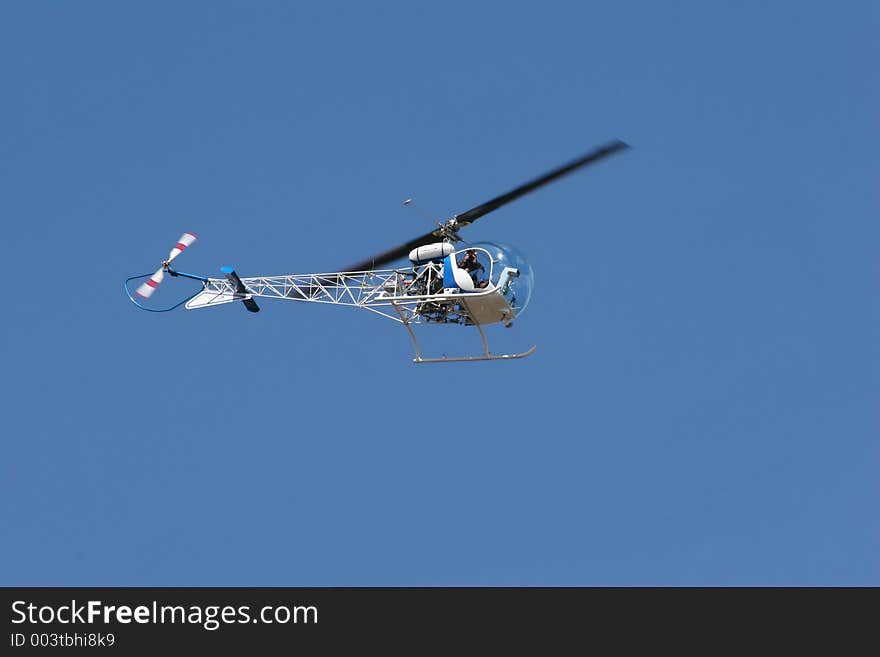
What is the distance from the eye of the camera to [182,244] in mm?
38250

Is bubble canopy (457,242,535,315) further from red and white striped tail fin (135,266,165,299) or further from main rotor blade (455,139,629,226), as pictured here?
red and white striped tail fin (135,266,165,299)

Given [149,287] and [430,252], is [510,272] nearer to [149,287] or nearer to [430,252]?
[430,252]

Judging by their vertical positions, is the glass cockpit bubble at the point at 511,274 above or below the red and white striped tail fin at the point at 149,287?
below

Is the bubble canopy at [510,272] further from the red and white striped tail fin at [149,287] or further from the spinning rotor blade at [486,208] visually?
the red and white striped tail fin at [149,287]

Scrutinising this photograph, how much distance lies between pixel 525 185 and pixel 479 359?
4081 millimetres

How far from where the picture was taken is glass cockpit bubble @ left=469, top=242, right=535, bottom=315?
33.6 meters

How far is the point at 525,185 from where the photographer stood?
3275cm

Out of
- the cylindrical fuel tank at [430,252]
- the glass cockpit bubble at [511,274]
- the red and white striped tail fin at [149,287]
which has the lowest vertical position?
the glass cockpit bubble at [511,274]

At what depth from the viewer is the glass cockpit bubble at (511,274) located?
33.6m

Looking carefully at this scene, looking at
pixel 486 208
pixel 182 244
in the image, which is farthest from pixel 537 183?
pixel 182 244

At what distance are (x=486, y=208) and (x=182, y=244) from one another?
8.76 m

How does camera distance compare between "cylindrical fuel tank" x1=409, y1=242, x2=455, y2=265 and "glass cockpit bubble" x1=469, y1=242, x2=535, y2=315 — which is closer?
"glass cockpit bubble" x1=469, y1=242, x2=535, y2=315

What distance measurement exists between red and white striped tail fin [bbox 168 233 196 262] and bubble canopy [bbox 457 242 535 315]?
322 inches
